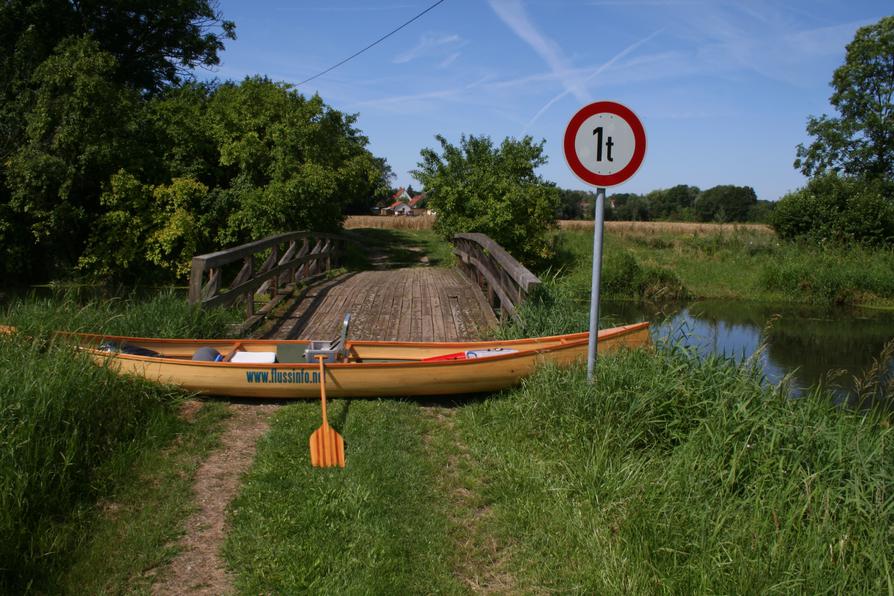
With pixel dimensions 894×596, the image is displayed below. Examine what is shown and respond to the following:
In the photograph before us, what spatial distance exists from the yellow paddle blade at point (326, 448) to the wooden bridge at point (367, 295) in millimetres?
2601

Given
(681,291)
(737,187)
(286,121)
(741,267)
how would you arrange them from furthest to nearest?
(737,187) < (741,267) < (681,291) < (286,121)

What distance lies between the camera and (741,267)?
23688 millimetres

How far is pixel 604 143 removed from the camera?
4547mm

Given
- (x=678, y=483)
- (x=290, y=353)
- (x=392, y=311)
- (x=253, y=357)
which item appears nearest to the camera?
(x=678, y=483)

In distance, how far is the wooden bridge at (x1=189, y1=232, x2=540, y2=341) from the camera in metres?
7.24

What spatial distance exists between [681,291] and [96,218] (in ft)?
58.4

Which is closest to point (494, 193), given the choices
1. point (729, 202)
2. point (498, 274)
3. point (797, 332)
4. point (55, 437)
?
point (797, 332)

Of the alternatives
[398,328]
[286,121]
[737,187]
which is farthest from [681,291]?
[737,187]

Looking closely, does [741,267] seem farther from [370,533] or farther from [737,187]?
[737,187]

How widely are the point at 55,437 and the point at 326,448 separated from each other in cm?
160

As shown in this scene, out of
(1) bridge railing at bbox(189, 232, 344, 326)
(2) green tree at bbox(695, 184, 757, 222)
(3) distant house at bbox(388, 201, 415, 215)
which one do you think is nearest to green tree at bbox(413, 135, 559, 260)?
(1) bridge railing at bbox(189, 232, 344, 326)

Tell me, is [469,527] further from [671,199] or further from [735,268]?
[671,199]

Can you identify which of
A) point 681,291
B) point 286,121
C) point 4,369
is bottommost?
point 681,291

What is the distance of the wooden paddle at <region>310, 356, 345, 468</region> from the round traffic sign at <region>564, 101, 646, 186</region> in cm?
243
